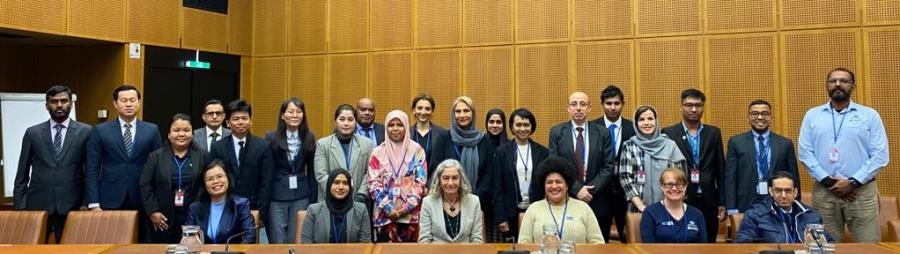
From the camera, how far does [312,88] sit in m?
8.46

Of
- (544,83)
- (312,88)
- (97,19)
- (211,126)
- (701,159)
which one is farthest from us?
(312,88)

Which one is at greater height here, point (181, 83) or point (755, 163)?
point (181, 83)

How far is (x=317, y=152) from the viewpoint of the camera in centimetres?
459

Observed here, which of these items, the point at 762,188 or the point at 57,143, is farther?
the point at 762,188

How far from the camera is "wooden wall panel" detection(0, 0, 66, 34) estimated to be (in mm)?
6398

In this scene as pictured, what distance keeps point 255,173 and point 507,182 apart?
1641 millimetres

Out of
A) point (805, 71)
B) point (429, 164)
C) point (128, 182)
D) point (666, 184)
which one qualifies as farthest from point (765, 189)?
point (128, 182)

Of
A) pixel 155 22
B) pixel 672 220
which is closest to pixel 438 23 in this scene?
pixel 155 22

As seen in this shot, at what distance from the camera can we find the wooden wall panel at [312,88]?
8.37 meters

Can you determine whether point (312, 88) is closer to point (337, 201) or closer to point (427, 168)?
point (427, 168)

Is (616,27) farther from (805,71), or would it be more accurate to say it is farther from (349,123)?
(349,123)

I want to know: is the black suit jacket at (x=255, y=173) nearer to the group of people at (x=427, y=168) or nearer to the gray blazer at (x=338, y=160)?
the group of people at (x=427, y=168)

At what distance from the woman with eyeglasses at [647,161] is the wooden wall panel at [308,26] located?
4.92 meters

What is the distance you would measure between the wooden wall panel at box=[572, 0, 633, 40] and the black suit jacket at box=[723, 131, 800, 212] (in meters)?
2.74
